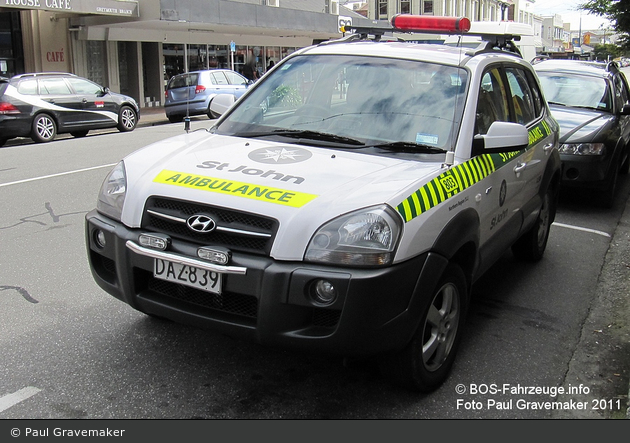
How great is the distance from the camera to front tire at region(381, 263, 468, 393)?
3334 mm

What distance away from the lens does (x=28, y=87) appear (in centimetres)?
1501

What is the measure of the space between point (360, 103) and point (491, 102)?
911 mm

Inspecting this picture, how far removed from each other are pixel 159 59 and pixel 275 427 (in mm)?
25923

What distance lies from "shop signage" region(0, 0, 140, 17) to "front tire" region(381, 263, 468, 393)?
737 inches

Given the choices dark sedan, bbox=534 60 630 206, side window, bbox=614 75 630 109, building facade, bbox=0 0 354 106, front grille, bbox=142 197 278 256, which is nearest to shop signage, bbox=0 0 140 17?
building facade, bbox=0 0 354 106

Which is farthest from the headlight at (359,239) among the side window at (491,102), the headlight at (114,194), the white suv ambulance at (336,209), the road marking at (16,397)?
the road marking at (16,397)

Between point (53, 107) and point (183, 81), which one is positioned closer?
point (53, 107)

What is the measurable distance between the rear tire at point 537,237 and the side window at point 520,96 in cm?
79

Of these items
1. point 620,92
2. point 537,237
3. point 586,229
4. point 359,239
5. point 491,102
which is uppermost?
point 491,102

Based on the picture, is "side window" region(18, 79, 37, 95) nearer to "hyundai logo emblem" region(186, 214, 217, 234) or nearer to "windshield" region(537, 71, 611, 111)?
"windshield" region(537, 71, 611, 111)

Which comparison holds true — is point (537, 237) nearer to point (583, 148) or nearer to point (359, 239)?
point (583, 148)

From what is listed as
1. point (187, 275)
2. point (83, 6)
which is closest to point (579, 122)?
point (187, 275)

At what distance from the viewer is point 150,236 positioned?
3307mm

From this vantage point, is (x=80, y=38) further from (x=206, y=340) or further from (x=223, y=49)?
(x=206, y=340)
